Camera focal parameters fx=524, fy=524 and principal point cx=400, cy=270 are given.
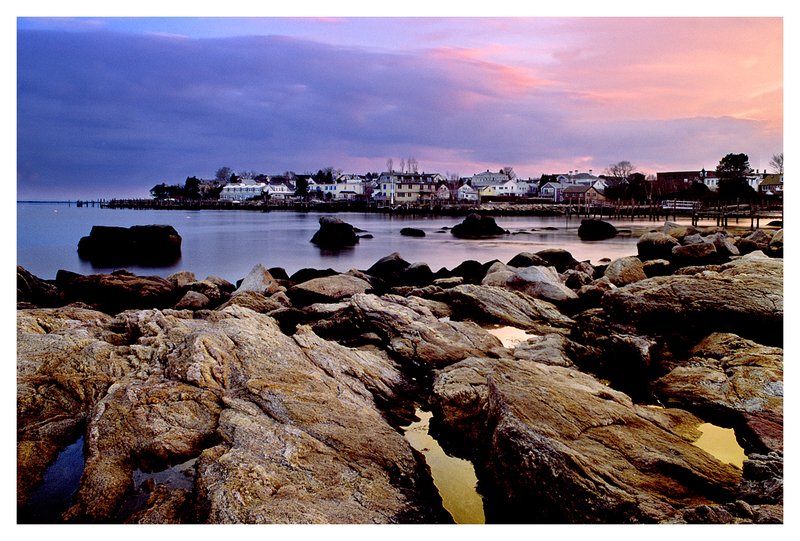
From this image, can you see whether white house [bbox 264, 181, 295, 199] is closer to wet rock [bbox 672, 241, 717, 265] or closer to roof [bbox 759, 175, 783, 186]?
wet rock [bbox 672, 241, 717, 265]

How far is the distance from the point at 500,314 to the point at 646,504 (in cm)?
438

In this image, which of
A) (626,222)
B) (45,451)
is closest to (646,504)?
(45,451)

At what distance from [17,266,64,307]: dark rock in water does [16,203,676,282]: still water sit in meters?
0.16

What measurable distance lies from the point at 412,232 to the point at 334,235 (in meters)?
2.31

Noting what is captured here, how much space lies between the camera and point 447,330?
5855 millimetres

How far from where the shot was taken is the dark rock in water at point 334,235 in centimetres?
1393

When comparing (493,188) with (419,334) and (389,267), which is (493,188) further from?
(419,334)

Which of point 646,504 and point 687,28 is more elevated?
point 687,28

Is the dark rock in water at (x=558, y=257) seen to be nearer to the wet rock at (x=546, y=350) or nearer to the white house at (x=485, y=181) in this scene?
the white house at (x=485, y=181)

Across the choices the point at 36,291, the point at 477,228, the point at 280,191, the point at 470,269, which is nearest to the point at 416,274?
the point at 470,269

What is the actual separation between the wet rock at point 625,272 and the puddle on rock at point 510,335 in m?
3.16

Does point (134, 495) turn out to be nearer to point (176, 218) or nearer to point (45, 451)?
point (45, 451)

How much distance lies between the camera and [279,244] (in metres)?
12.8
